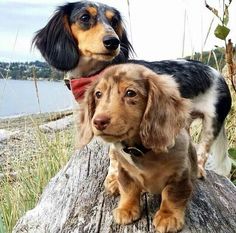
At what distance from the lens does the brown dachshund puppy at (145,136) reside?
2.60m

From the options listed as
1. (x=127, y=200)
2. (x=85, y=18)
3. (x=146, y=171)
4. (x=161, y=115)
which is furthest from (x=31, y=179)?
(x=161, y=115)

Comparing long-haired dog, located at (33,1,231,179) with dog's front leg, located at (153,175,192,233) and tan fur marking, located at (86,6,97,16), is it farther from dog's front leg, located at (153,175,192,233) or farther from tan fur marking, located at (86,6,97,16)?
dog's front leg, located at (153,175,192,233)

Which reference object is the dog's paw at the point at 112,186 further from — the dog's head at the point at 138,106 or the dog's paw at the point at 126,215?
the dog's head at the point at 138,106

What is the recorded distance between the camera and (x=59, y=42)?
4.44 metres

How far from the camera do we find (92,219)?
2928 millimetres

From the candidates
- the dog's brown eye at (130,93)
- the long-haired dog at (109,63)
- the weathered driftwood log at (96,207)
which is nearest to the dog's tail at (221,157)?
the long-haired dog at (109,63)

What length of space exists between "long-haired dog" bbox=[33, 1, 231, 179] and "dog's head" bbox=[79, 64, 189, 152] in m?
1.19

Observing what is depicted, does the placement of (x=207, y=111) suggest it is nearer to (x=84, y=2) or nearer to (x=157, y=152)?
(x=84, y=2)

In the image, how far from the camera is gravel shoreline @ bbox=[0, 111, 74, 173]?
20.2ft

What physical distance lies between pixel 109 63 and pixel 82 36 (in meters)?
0.28

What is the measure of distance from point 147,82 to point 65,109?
4.02 m

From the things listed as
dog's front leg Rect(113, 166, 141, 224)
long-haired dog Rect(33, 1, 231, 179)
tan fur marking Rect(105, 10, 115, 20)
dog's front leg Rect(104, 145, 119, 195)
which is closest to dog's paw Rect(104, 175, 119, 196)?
dog's front leg Rect(104, 145, 119, 195)

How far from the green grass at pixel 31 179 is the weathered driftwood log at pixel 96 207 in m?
1.01

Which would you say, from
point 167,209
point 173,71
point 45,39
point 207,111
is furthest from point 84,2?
point 167,209
